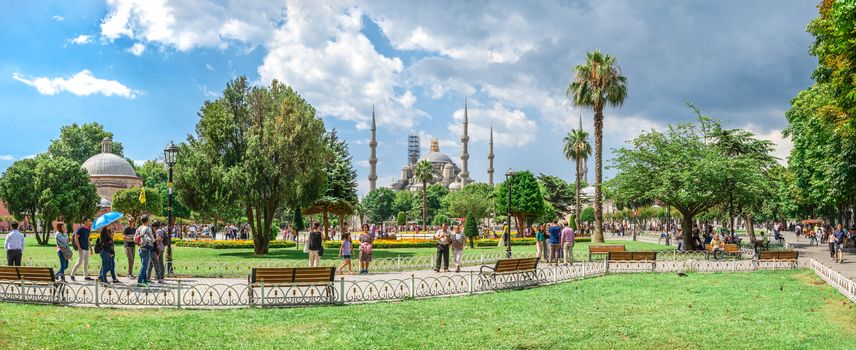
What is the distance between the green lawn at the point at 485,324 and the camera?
8734 mm

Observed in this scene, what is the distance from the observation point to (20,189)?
124ft

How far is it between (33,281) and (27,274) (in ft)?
0.71

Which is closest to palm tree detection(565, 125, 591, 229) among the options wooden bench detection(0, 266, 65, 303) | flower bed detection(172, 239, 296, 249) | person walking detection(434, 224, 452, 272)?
flower bed detection(172, 239, 296, 249)

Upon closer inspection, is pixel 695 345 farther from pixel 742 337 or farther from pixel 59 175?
pixel 59 175

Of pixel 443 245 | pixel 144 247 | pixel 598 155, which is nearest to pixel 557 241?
pixel 443 245

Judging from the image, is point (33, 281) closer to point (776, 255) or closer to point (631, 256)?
point (631, 256)

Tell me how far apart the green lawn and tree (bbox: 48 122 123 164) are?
7337cm

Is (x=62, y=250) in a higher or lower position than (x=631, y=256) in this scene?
higher

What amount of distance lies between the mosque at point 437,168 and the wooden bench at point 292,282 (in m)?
82.9

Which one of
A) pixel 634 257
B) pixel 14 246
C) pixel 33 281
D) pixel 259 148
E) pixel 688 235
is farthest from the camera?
pixel 688 235

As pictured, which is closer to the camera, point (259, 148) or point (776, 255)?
point (776, 255)

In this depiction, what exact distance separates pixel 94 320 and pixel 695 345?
29.0 ft

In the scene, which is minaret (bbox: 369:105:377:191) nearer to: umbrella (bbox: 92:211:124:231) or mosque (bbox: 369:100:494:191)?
mosque (bbox: 369:100:494:191)

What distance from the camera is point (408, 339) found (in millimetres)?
9023
